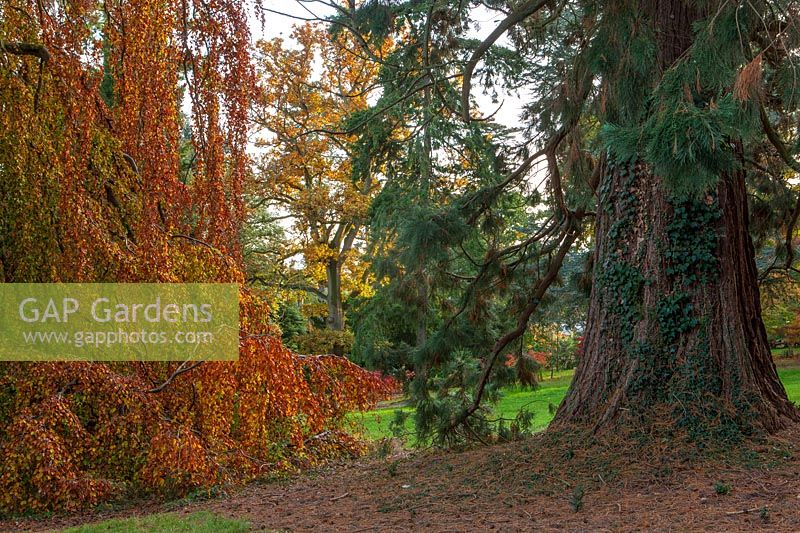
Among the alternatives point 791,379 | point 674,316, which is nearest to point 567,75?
point 674,316

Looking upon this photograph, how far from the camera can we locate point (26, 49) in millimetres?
4980

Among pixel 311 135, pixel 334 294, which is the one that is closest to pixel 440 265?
pixel 311 135

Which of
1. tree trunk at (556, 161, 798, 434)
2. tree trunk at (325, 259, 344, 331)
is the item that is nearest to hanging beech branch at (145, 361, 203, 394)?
tree trunk at (556, 161, 798, 434)

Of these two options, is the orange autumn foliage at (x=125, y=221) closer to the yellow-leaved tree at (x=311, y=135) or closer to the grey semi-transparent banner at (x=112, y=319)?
the grey semi-transparent banner at (x=112, y=319)

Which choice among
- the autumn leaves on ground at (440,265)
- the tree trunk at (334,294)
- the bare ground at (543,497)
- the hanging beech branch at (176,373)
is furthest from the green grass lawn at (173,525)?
the tree trunk at (334,294)

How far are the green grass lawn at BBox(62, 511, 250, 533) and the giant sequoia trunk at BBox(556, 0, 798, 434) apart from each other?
248cm

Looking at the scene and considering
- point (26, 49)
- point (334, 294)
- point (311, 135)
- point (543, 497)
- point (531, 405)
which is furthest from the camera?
point (334, 294)

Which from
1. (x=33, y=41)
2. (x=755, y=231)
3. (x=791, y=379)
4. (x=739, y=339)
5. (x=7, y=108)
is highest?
(x=33, y=41)

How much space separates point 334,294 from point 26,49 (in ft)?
35.9

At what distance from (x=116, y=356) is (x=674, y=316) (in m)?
4.22

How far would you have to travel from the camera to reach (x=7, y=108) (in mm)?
4898

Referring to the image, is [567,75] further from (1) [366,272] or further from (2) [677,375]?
(1) [366,272]

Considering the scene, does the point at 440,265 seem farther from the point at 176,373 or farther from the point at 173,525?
the point at 173,525

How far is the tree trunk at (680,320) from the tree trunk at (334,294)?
10.7 meters
